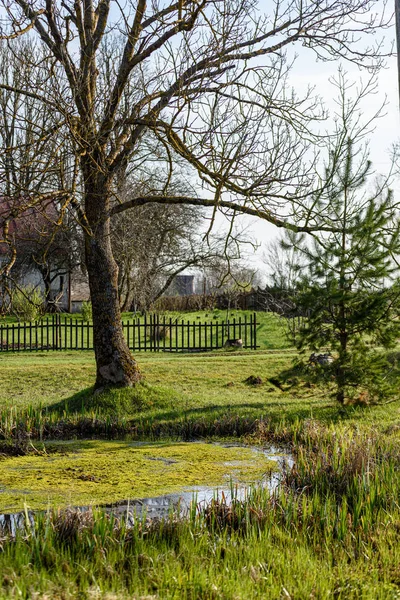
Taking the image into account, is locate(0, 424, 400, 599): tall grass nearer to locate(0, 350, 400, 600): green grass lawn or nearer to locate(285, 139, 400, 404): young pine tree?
locate(0, 350, 400, 600): green grass lawn

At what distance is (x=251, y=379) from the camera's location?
16500 millimetres

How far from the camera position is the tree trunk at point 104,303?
12891 millimetres

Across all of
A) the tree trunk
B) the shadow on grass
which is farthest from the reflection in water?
the tree trunk

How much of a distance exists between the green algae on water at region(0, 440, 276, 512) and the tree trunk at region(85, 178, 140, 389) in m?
2.70

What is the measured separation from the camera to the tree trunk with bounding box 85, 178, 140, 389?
12.9 meters

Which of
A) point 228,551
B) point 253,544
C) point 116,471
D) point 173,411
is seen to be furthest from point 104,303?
point 228,551

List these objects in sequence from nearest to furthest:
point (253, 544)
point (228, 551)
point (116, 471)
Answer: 1. point (228, 551)
2. point (253, 544)
3. point (116, 471)

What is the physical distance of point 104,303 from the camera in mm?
12922

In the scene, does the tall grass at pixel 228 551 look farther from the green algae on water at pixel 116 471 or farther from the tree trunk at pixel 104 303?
the tree trunk at pixel 104 303

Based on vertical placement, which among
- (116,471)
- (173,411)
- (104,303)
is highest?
(104,303)

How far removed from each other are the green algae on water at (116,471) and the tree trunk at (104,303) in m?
2.70

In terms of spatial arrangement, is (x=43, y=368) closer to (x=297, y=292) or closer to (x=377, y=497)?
(x=297, y=292)

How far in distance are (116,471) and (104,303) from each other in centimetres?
488

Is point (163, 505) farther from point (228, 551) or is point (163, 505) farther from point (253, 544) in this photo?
point (228, 551)
